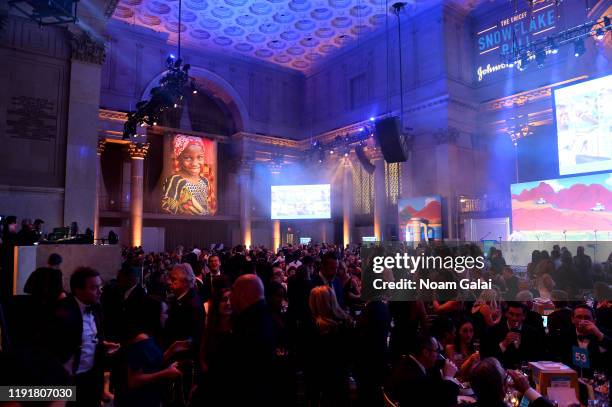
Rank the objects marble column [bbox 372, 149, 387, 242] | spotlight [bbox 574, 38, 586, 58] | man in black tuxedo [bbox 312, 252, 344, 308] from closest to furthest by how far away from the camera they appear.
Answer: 1. man in black tuxedo [bbox 312, 252, 344, 308]
2. spotlight [bbox 574, 38, 586, 58]
3. marble column [bbox 372, 149, 387, 242]

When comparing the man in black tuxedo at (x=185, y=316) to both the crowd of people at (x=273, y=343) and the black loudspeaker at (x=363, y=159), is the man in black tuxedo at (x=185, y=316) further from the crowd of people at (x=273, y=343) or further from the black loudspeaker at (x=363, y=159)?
the black loudspeaker at (x=363, y=159)

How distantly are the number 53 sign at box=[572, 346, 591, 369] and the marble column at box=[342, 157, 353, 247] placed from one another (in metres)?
16.4

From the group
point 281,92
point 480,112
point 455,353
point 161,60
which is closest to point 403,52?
point 480,112

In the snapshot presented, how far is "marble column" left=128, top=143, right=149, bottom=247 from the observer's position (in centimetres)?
1684

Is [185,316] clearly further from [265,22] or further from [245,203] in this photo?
[245,203]

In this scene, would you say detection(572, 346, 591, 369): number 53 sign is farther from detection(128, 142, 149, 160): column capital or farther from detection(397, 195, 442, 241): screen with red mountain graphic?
detection(128, 142, 149, 160): column capital

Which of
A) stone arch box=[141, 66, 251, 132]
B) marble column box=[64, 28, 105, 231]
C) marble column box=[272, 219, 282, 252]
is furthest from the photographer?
marble column box=[272, 219, 282, 252]

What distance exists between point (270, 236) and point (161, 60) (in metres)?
10.2

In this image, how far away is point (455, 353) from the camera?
12.5 ft

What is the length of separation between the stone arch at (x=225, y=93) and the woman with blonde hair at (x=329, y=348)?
1736 centimetres

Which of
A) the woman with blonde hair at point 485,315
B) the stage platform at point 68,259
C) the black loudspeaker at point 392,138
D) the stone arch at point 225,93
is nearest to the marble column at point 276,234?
the stone arch at point 225,93

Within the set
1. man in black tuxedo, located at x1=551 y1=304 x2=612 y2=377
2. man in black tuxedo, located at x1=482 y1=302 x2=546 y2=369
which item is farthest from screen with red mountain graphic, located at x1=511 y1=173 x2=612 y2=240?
man in black tuxedo, located at x1=482 y1=302 x2=546 y2=369

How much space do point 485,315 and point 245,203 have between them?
17.2 m

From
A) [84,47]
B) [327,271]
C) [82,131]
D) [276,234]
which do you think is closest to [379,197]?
[276,234]
